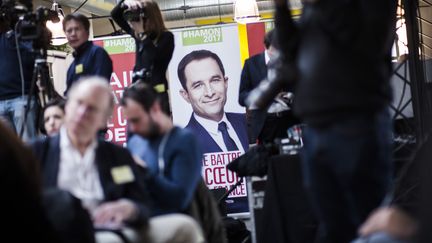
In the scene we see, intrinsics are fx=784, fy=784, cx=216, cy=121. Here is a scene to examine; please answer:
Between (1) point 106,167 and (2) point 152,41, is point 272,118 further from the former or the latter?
(1) point 106,167

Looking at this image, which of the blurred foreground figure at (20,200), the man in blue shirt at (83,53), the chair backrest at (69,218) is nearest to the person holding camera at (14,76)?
the man in blue shirt at (83,53)

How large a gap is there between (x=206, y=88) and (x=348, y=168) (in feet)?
16.0

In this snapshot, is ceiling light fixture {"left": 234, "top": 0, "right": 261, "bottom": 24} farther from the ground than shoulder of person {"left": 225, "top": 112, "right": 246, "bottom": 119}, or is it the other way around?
ceiling light fixture {"left": 234, "top": 0, "right": 261, "bottom": 24}

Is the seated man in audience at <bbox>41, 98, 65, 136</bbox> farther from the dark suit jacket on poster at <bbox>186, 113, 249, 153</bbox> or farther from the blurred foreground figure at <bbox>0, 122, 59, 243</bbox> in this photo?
the dark suit jacket on poster at <bbox>186, 113, 249, 153</bbox>

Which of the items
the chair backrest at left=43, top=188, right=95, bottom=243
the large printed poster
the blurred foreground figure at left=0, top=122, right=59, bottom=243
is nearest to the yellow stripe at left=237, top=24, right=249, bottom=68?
the large printed poster

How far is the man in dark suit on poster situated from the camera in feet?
23.6

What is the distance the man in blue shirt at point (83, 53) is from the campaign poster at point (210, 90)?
2.68 meters

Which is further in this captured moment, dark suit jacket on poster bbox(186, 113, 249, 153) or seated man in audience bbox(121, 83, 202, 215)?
dark suit jacket on poster bbox(186, 113, 249, 153)

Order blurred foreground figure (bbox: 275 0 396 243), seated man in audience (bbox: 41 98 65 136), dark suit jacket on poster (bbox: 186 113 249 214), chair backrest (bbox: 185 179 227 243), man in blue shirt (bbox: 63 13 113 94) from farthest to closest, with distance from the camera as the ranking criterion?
dark suit jacket on poster (bbox: 186 113 249 214) → man in blue shirt (bbox: 63 13 113 94) → seated man in audience (bbox: 41 98 65 136) → chair backrest (bbox: 185 179 227 243) → blurred foreground figure (bbox: 275 0 396 243)

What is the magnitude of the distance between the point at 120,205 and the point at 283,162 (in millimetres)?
1924

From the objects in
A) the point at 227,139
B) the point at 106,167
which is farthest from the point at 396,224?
the point at 227,139

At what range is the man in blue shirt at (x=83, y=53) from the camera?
4457 mm

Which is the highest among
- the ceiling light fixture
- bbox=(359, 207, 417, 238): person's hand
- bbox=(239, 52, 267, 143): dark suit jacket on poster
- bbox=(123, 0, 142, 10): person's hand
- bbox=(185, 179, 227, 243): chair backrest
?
the ceiling light fixture

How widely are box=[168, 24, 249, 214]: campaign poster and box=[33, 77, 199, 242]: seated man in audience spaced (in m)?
4.18
